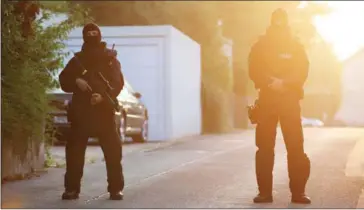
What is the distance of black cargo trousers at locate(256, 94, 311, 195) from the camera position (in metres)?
7.51

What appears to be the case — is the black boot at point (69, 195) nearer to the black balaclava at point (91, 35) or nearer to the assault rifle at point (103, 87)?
the assault rifle at point (103, 87)

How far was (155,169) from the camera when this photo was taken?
11.6 meters

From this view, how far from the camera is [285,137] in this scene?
760 centimetres

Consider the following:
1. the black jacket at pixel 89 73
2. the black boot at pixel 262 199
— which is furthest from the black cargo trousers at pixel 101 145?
the black boot at pixel 262 199

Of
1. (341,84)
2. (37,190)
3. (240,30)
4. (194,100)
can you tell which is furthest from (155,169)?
(341,84)

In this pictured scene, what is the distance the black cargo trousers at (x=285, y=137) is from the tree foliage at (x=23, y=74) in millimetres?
3319

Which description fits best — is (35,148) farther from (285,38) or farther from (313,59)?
(313,59)

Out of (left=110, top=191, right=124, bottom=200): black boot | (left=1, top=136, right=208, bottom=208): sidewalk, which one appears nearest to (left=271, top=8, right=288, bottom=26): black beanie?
(left=110, top=191, right=124, bottom=200): black boot

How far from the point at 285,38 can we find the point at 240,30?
25.2 metres

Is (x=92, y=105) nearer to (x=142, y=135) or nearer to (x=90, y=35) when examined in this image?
(x=90, y=35)

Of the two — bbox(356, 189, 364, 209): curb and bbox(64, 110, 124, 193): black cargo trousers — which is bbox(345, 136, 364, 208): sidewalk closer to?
bbox(356, 189, 364, 209): curb

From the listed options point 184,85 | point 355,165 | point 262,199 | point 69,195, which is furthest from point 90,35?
point 184,85

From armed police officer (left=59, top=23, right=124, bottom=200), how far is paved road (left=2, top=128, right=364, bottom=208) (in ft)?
0.95

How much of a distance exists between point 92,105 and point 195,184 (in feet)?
7.07
